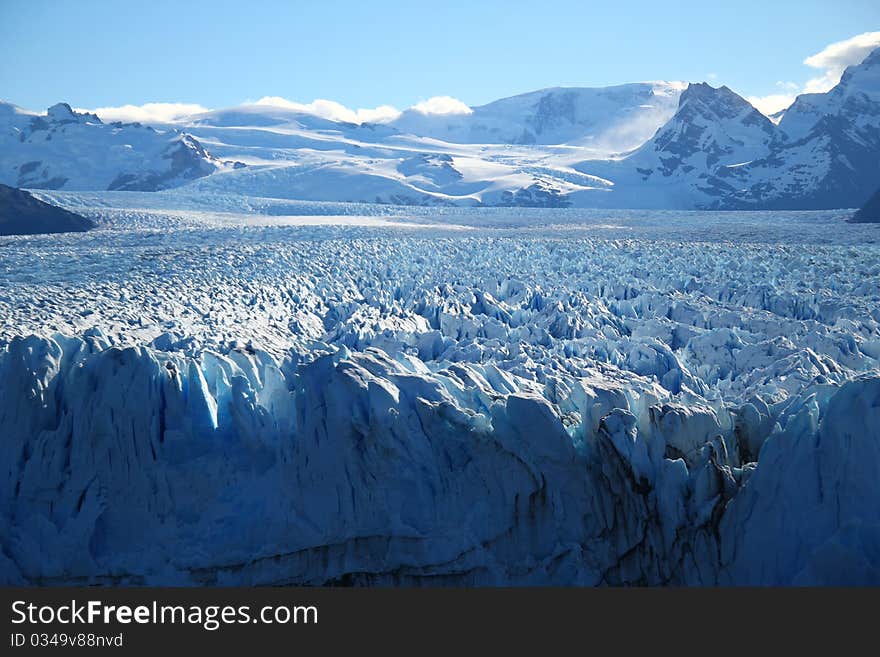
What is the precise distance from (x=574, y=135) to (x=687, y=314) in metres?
123

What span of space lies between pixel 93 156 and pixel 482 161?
33396 mm

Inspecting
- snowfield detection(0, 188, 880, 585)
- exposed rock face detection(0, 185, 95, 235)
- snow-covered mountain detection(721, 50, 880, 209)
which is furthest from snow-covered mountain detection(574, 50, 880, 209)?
snowfield detection(0, 188, 880, 585)

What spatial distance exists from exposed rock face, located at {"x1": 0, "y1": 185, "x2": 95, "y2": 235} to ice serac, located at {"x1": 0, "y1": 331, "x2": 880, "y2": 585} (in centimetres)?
2184

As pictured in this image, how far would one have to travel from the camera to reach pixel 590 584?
683cm

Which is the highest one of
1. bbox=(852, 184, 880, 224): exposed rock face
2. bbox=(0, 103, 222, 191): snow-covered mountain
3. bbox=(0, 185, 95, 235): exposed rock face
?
bbox=(0, 103, 222, 191): snow-covered mountain

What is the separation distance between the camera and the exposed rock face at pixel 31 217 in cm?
2798

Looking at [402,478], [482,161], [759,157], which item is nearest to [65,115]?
[482,161]

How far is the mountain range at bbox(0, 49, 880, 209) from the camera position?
6141 cm

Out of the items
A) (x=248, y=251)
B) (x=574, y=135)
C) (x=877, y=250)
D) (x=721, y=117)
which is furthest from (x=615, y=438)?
(x=574, y=135)

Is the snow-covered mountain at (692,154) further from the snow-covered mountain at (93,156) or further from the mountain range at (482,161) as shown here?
the snow-covered mountain at (93,156)

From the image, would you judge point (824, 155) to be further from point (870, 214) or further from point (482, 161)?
point (870, 214)

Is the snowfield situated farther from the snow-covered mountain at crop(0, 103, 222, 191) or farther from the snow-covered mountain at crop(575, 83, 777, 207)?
the snow-covered mountain at crop(0, 103, 222, 191)

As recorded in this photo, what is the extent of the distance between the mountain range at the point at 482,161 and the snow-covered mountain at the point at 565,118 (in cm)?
2312

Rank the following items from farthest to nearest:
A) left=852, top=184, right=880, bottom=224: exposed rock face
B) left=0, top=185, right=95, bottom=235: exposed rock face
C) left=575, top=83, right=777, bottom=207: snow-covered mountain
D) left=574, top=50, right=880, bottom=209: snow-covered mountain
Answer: left=574, top=50, right=880, bottom=209: snow-covered mountain
left=575, top=83, right=777, bottom=207: snow-covered mountain
left=852, top=184, right=880, bottom=224: exposed rock face
left=0, top=185, right=95, bottom=235: exposed rock face
